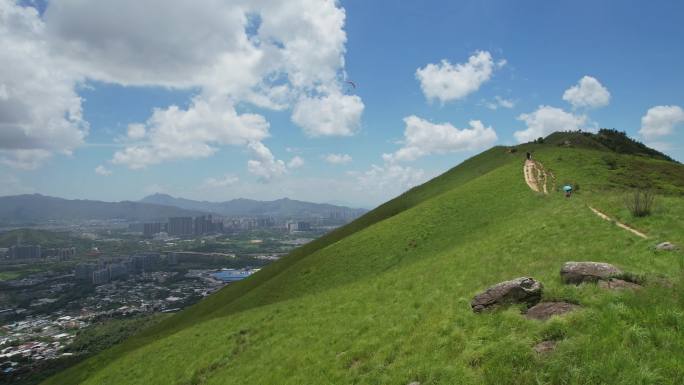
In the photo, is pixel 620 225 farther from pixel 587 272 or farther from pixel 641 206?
pixel 587 272

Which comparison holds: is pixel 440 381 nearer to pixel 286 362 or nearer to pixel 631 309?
pixel 631 309

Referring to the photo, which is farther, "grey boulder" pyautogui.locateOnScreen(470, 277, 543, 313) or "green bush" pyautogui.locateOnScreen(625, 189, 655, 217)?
"green bush" pyautogui.locateOnScreen(625, 189, 655, 217)

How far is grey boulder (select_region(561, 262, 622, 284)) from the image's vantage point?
16.0m

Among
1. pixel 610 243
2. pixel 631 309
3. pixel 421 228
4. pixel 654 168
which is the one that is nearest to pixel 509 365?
pixel 631 309

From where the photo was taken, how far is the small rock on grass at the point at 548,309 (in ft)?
45.5

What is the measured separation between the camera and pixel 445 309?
18.8m

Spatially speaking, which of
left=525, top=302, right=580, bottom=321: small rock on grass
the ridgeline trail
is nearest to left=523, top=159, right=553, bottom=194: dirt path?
the ridgeline trail

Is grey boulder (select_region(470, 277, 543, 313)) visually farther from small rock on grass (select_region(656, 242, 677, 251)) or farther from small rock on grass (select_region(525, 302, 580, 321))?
small rock on grass (select_region(656, 242, 677, 251))

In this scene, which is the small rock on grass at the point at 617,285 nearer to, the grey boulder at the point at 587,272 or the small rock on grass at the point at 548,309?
the grey boulder at the point at 587,272

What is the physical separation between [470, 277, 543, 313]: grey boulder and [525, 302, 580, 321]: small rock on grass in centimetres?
69

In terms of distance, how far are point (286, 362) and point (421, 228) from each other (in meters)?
30.7

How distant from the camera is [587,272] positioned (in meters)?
16.4

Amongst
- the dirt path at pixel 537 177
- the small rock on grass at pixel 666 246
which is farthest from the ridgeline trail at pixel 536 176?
the small rock on grass at pixel 666 246

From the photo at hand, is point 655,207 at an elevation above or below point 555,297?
above
